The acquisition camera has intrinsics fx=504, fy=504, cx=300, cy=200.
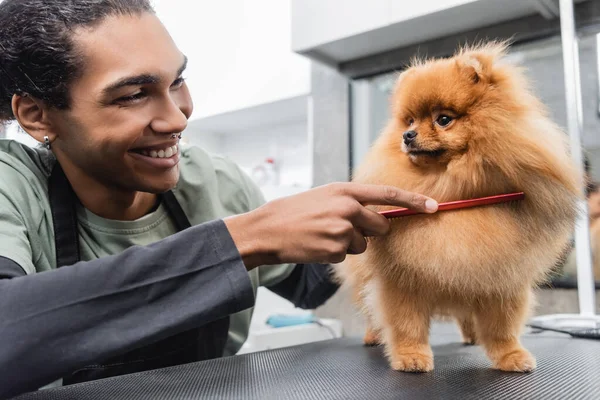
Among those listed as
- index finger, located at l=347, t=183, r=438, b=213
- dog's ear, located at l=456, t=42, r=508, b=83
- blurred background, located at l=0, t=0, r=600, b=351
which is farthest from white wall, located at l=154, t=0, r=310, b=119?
index finger, located at l=347, t=183, r=438, b=213

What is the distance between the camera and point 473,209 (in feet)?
2.20

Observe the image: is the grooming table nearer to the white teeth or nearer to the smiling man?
the smiling man

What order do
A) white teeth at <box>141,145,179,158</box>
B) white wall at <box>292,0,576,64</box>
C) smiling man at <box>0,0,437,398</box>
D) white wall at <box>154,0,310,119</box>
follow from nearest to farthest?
smiling man at <box>0,0,437,398</box>
white teeth at <box>141,145,179,158</box>
white wall at <box>292,0,576,64</box>
white wall at <box>154,0,310,119</box>

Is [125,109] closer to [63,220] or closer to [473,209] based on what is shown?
[63,220]

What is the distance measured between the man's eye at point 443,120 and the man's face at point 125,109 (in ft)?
1.42

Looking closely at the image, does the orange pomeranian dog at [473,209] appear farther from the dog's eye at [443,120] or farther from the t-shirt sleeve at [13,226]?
the t-shirt sleeve at [13,226]

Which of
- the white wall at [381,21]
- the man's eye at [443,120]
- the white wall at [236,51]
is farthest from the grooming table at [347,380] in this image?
the white wall at [236,51]

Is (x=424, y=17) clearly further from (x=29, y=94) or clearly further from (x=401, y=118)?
(x=29, y=94)

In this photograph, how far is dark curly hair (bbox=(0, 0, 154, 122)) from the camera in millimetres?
806

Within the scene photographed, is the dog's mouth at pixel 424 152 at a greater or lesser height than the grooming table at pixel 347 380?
greater

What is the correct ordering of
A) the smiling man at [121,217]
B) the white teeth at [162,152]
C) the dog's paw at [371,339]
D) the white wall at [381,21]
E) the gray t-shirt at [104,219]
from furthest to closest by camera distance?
1. the white wall at [381,21]
2. the dog's paw at [371,339]
3. the white teeth at [162,152]
4. the gray t-shirt at [104,219]
5. the smiling man at [121,217]

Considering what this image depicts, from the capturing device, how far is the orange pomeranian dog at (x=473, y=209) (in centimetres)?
66

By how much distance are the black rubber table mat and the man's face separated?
0.33 meters

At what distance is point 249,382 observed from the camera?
2.24 feet
